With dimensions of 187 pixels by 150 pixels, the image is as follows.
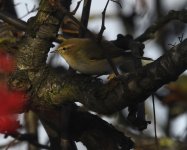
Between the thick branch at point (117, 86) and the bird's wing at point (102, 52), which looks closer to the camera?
the thick branch at point (117, 86)

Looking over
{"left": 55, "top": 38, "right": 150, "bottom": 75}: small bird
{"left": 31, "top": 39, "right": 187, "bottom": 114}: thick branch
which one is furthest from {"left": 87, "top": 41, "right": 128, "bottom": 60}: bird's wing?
{"left": 31, "top": 39, "right": 187, "bottom": 114}: thick branch

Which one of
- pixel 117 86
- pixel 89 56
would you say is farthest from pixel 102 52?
pixel 117 86

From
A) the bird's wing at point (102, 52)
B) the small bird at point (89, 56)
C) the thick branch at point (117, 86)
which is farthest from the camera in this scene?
the small bird at point (89, 56)

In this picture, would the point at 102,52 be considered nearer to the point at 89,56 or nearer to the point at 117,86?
the point at 89,56

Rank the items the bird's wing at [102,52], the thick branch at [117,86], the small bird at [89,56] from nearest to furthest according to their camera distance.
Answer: the thick branch at [117,86] < the bird's wing at [102,52] < the small bird at [89,56]

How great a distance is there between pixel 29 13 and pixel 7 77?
120cm

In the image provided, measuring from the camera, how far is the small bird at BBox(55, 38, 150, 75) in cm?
459

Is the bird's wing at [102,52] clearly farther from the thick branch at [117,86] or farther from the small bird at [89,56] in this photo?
the thick branch at [117,86]

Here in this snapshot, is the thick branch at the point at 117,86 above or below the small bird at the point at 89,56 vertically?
below

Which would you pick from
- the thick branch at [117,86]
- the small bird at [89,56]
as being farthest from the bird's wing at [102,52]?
the thick branch at [117,86]

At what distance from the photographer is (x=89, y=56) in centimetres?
489

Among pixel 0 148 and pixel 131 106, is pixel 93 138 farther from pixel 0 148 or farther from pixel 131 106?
pixel 0 148

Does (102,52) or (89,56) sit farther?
(89,56)

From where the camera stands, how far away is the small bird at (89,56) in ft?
15.0
